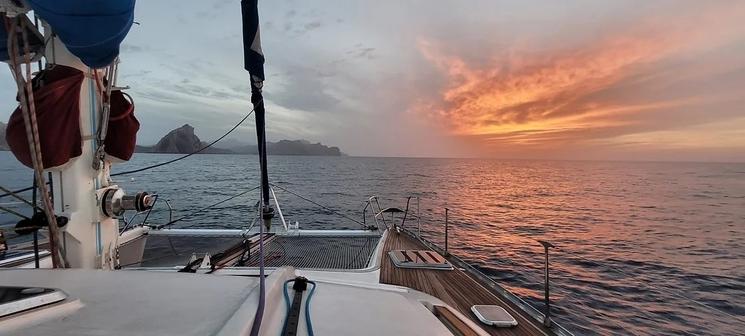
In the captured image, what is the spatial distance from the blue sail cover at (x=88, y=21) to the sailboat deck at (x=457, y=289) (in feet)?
12.0

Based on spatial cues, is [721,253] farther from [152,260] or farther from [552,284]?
[152,260]

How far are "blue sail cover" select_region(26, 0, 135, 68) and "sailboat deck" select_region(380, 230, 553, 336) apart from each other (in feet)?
12.0

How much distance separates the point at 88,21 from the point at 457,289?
4.40m

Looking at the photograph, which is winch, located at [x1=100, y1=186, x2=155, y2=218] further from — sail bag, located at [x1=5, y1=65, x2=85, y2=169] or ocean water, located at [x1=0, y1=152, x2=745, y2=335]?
ocean water, located at [x1=0, y1=152, x2=745, y2=335]

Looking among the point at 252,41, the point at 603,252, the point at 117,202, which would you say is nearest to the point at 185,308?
the point at 117,202

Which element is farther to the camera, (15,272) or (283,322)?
(15,272)

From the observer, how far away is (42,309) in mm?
1542

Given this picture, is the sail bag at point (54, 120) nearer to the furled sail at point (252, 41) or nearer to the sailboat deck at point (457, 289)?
the furled sail at point (252, 41)

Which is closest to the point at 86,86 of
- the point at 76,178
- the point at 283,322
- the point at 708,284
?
the point at 76,178

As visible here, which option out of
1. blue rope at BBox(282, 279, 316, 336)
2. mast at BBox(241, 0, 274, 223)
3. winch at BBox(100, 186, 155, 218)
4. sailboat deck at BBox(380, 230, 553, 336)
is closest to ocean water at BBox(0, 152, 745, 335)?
sailboat deck at BBox(380, 230, 553, 336)

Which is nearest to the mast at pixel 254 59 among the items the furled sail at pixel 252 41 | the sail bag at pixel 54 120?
the furled sail at pixel 252 41

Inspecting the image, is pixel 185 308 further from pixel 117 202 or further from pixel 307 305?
pixel 117 202

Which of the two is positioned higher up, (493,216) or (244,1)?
(244,1)

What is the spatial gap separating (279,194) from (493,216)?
18247 mm
